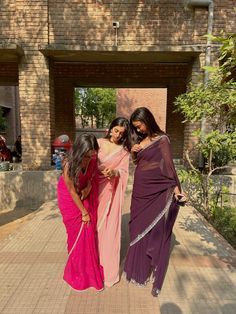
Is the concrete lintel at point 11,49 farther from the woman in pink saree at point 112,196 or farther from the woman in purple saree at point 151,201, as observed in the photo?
the woman in purple saree at point 151,201

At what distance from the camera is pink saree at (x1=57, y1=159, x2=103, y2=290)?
270 centimetres

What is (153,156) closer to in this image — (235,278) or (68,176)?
(68,176)

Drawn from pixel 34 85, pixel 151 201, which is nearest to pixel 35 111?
pixel 34 85

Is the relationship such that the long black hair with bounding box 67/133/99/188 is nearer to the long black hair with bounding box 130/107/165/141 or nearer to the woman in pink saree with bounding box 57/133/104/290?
the woman in pink saree with bounding box 57/133/104/290

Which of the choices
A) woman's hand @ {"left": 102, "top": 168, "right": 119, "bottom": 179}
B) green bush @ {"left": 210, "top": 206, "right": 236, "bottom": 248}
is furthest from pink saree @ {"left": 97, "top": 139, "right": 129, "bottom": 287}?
green bush @ {"left": 210, "top": 206, "right": 236, "bottom": 248}

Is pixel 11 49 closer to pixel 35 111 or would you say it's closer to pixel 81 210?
pixel 35 111

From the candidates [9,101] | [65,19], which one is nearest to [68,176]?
[65,19]

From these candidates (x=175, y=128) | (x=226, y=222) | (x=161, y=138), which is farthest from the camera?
(x=175, y=128)

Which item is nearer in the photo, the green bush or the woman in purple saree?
the woman in purple saree

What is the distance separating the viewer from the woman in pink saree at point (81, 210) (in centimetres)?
246

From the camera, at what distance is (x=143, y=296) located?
2.79 meters

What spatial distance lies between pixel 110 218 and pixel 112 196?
234 mm

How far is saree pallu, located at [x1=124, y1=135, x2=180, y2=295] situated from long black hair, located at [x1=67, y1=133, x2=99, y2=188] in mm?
595

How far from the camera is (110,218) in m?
2.97
